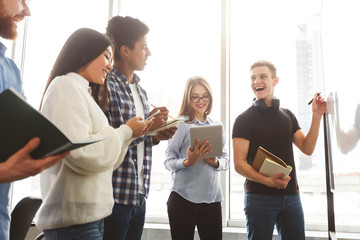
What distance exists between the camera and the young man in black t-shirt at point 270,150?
1.65 m

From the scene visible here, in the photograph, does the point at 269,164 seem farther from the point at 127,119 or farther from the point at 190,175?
the point at 127,119

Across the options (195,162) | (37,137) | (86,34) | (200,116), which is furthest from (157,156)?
(37,137)

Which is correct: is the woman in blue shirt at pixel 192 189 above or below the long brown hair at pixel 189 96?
below

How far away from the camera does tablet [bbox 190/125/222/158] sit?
174cm

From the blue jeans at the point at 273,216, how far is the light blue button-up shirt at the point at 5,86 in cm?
126

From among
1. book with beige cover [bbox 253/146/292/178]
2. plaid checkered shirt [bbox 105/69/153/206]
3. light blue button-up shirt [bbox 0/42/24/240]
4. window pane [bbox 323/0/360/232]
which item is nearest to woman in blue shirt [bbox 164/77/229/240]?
book with beige cover [bbox 253/146/292/178]

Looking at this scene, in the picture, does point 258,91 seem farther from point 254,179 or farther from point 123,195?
point 123,195

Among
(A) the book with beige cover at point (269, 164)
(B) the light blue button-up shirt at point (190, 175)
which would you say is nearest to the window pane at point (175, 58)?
(B) the light blue button-up shirt at point (190, 175)

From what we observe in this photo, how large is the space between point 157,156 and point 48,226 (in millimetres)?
1995

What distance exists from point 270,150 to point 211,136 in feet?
1.23

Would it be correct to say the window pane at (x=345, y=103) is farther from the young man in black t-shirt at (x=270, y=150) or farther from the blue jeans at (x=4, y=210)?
the blue jeans at (x=4, y=210)

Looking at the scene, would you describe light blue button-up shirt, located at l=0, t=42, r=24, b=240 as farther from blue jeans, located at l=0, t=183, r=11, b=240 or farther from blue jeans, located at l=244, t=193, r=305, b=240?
blue jeans, located at l=244, t=193, r=305, b=240

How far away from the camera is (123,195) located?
1231 millimetres

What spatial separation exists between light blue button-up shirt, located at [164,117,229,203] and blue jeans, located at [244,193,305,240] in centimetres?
27
